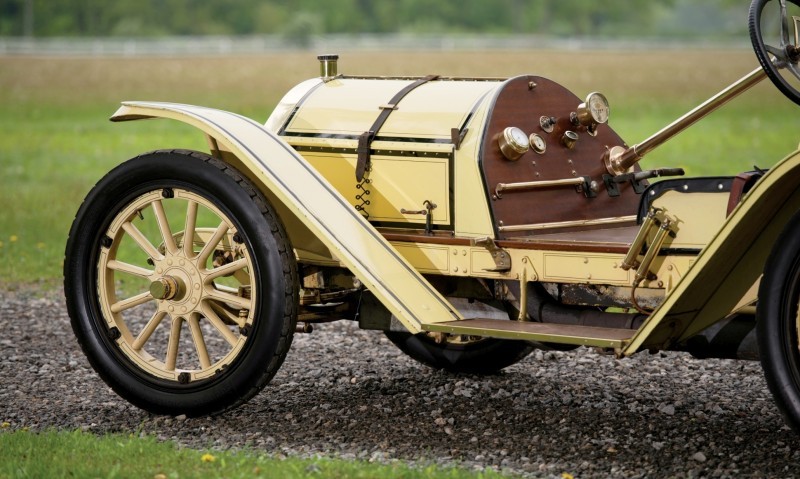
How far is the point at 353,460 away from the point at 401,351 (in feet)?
7.78

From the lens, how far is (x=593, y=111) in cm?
577

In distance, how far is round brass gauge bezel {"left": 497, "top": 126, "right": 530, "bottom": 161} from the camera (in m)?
5.48

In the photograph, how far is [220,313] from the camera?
5625 millimetres

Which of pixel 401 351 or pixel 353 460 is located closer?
pixel 353 460

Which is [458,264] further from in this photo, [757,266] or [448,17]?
[448,17]

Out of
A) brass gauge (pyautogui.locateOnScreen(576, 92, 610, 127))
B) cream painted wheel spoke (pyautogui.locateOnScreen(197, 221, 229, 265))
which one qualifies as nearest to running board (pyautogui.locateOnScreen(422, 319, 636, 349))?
cream painted wheel spoke (pyautogui.locateOnScreen(197, 221, 229, 265))

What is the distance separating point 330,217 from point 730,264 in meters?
1.60

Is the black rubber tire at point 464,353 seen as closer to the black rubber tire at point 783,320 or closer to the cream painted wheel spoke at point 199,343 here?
the cream painted wheel spoke at point 199,343

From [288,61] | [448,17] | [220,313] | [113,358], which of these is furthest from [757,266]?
[448,17]

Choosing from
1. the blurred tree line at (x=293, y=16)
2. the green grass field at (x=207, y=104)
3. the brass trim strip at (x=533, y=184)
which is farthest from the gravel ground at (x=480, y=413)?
the blurred tree line at (x=293, y=16)

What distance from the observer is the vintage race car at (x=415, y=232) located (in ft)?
16.4

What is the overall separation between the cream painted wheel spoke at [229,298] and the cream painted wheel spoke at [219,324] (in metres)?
0.05

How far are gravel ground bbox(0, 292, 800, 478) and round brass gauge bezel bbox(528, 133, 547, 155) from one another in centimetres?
116

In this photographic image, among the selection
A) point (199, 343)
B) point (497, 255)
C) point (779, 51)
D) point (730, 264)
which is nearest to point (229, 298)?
point (199, 343)
